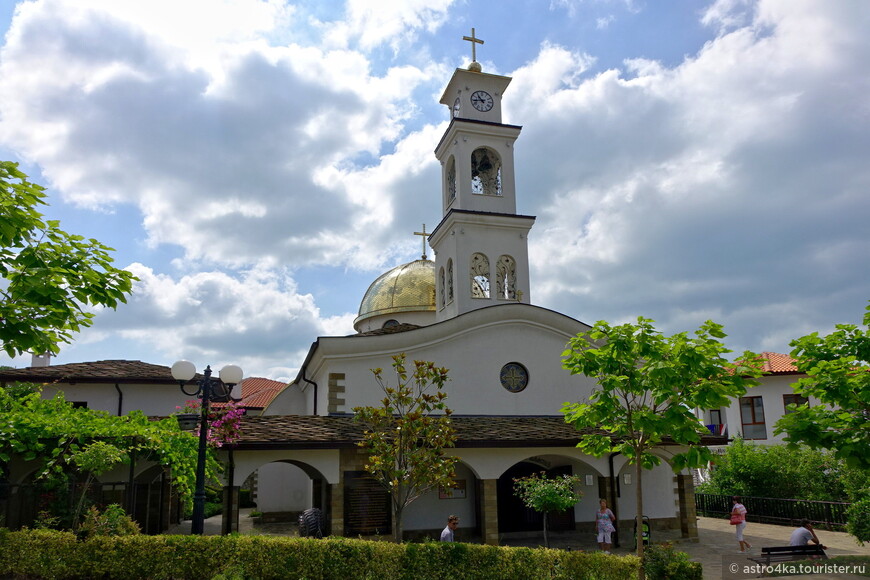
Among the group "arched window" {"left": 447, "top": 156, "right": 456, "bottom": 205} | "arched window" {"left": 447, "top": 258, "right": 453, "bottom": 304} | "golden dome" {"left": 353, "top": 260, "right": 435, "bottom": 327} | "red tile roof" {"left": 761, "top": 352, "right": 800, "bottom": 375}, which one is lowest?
"red tile roof" {"left": 761, "top": 352, "right": 800, "bottom": 375}

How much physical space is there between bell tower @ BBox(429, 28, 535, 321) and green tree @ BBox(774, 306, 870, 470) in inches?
465

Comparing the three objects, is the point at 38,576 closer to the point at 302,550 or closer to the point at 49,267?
A: the point at 302,550

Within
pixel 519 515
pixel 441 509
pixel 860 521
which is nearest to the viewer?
pixel 860 521

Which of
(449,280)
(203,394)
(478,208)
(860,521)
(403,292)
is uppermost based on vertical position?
(478,208)

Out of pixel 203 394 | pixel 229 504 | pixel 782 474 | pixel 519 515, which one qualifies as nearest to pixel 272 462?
pixel 229 504

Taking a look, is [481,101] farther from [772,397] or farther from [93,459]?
[772,397]

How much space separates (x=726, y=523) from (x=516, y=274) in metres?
12.2

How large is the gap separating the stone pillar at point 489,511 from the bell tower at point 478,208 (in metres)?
6.89

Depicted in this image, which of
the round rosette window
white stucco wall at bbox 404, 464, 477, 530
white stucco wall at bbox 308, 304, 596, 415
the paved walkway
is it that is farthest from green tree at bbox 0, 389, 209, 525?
the round rosette window

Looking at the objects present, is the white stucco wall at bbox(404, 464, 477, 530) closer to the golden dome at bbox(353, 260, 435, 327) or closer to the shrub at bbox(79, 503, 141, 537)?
the shrub at bbox(79, 503, 141, 537)

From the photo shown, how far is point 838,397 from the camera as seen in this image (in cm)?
1191

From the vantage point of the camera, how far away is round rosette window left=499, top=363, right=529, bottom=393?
20828mm

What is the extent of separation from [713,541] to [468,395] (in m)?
8.43

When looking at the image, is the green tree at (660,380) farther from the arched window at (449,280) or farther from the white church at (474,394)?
the arched window at (449,280)
